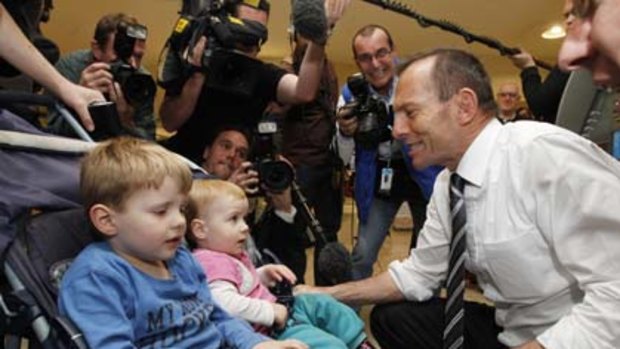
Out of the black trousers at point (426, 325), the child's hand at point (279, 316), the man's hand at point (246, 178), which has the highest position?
the man's hand at point (246, 178)

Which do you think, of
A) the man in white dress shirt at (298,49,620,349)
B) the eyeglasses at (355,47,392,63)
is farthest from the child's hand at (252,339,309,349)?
the eyeglasses at (355,47,392,63)

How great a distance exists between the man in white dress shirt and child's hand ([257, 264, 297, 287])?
169 mm

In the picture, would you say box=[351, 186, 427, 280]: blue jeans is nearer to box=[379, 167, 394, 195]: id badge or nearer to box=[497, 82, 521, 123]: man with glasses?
box=[379, 167, 394, 195]: id badge

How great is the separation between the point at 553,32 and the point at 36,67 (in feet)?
16.0

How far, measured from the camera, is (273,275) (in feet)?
4.65

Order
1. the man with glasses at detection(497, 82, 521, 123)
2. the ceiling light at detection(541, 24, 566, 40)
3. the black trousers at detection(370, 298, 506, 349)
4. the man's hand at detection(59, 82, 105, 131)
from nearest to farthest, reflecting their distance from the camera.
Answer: the man's hand at detection(59, 82, 105, 131) < the black trousers at detection(370, 298, 506, 349) < the man with glasses at detection(497, 82, 521, 123) < the ceiling light at detection(541, 24, 566, 40)

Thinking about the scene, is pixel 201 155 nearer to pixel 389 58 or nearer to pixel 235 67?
pixel 235 67

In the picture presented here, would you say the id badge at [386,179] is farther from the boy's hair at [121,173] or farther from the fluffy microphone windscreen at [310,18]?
the boy's hair at [121,173]

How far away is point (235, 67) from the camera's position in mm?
1800

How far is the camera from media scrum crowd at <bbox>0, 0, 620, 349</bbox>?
41.5 inches

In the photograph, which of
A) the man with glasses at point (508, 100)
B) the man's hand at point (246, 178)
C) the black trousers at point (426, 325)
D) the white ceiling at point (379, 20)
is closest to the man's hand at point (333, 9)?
the man's hand at point (246, 178)

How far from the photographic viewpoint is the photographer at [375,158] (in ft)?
7.39

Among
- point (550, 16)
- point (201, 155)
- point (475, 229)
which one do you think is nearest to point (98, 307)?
point (475, 229)

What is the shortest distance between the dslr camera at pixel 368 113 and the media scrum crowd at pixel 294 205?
1.18 feet
